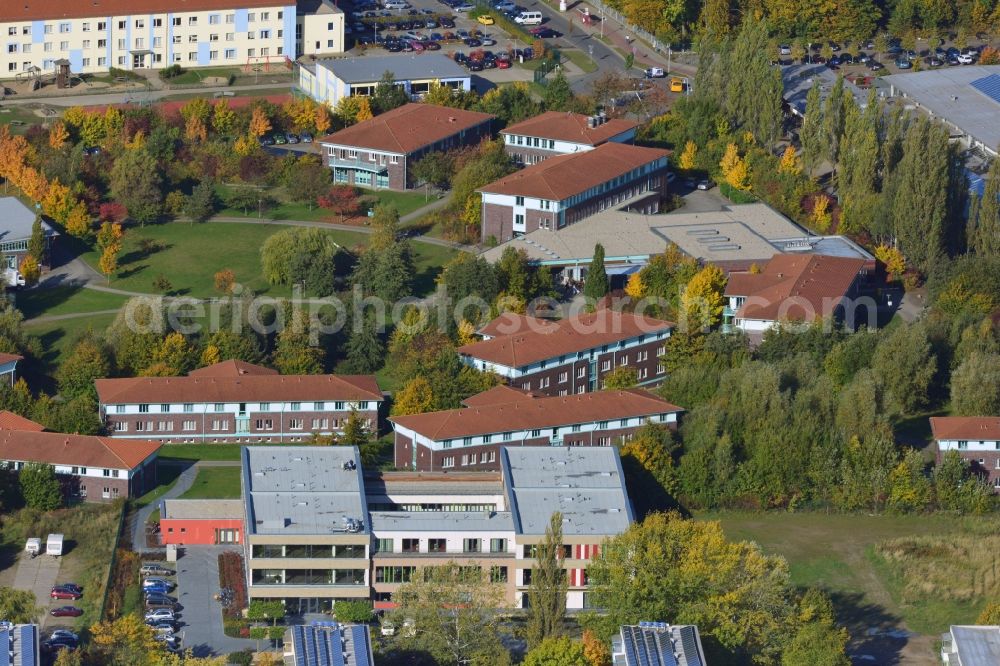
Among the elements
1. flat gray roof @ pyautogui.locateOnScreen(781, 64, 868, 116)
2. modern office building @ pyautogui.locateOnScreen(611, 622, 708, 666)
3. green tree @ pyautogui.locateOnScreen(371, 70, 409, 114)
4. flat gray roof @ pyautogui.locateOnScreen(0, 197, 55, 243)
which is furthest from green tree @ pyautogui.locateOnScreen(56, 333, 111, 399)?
flat gray roof @ pyautogui.locateOnScreen(781, 64, 868, 116)

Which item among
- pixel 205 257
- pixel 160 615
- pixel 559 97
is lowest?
pixel 160 615

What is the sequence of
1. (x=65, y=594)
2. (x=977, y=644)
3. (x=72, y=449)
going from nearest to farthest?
(x=977, y=644) → (x=65, y=594) → (x=72, y=449)

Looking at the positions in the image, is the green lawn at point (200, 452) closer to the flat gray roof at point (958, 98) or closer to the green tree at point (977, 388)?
the green tree at point (977, 388)

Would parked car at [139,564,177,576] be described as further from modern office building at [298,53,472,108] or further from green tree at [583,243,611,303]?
modern office building at [298,53,472,108]

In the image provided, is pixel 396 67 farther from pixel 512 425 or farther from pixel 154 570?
pixel 154 570

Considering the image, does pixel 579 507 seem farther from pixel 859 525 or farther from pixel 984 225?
pixel 984 225

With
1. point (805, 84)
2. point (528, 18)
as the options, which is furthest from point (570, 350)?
point (528, 18)

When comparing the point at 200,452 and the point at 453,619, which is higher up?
the point at 453,619
